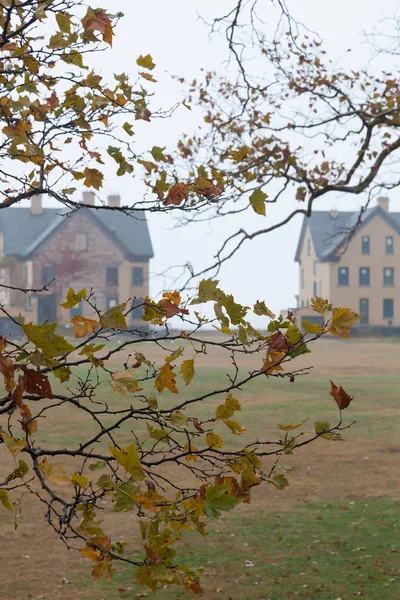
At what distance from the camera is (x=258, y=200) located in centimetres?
439

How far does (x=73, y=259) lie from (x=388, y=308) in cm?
2696

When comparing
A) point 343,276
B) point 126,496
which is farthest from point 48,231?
point 126,496

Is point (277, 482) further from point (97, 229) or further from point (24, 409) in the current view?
point (97, 229)

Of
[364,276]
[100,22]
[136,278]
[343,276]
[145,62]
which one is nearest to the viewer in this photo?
[100,22]

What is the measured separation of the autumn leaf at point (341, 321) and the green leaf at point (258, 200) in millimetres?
A: 760

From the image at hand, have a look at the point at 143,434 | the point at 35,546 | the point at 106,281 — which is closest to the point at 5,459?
the point at 143,434

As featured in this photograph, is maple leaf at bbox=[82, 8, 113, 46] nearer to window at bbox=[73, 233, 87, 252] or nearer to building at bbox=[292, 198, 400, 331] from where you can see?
window at bbox=[73, 233, 87, 252]

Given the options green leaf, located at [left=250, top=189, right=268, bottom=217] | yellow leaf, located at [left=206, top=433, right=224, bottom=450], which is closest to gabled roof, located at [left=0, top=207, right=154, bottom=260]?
green leaf, located at [left=250, top=189, right=268, bottom=217]

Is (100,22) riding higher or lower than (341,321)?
higher

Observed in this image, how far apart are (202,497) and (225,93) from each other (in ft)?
41.1

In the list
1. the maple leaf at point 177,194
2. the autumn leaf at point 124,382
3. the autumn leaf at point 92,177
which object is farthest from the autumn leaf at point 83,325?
the autumn leaf at point 92,177

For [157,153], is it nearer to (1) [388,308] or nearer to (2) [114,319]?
(2) [114,319]

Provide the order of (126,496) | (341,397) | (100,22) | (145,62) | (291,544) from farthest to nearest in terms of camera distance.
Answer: (291,544), (145,62), (100,22), (341,397), (126,496)

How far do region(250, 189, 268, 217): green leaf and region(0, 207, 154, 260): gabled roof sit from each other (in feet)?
219
